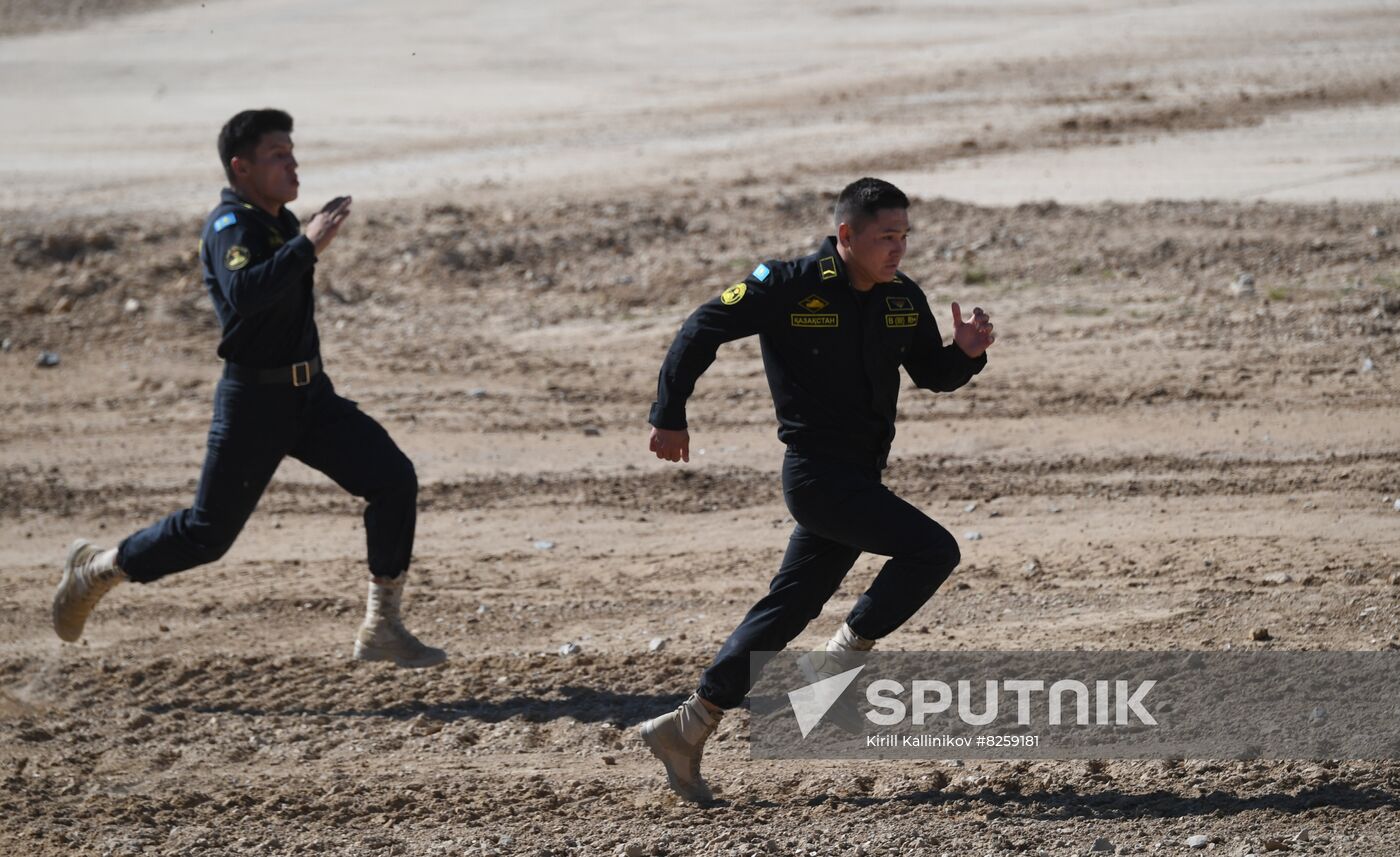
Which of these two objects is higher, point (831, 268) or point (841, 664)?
point (831, 268)

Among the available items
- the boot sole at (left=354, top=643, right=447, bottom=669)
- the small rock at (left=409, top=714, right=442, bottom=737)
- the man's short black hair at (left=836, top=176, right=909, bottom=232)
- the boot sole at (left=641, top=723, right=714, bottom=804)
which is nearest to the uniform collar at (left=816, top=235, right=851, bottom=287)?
the man's short black hair at (left=836, top=176, right=909, bottom=232)

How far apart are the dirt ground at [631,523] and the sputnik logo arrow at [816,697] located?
26cm

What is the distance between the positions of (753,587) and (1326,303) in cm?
568

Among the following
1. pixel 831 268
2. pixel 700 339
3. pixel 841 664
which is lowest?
pixel 841 664

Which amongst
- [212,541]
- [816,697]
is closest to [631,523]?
[212,541]

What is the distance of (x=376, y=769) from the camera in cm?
568

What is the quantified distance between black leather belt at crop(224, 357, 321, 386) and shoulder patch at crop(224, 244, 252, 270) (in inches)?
17.7

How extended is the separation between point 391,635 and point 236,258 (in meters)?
1.68

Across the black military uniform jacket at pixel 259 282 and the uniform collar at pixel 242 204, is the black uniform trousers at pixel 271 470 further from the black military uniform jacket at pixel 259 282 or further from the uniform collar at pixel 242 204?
the uniform collar at pixel 242 204

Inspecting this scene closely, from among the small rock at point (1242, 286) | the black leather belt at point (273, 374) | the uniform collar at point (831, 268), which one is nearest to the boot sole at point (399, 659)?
the black leather belt at point (273, 374)

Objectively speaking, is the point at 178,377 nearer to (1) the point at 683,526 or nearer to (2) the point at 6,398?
(2) the point at 6,398

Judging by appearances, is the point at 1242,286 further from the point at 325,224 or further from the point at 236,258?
the point at 236,258

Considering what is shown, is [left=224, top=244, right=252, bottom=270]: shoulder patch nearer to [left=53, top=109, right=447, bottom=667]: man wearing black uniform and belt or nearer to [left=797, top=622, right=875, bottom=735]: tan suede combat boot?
[left=53, top=109, right=447, bottom=667]: man wearing black uniform and belt

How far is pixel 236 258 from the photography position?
18.4 ft
